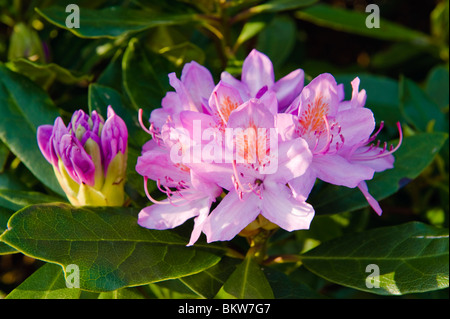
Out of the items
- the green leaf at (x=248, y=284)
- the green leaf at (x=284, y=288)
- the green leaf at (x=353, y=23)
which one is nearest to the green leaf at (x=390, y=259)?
the green leaf at (x=284, y=288)

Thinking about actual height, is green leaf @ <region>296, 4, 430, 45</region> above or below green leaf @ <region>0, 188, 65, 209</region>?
above

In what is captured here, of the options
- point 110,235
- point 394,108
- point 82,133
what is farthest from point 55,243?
point 394,108

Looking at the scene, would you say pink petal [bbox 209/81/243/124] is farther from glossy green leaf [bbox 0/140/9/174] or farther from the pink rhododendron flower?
glossy green leaf [bbox 0/140/9/174]

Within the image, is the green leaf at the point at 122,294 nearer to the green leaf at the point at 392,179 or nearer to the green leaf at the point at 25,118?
the green leaf at the point at 25,118

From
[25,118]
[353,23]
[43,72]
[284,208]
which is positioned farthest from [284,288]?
[353,23]

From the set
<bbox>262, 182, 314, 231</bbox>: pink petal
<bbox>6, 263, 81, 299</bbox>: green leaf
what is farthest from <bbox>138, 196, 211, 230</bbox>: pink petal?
<bbox>6, 263, 81, 299</bbox>: green leaf

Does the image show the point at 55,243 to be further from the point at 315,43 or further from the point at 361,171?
the point at 315,43
